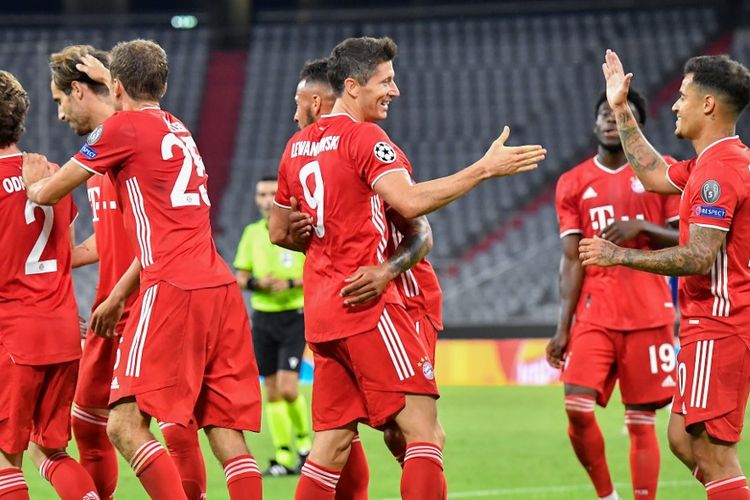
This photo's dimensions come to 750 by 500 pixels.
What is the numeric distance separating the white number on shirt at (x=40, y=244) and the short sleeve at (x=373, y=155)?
5.03 ft

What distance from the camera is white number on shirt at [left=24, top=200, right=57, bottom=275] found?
5560 mm

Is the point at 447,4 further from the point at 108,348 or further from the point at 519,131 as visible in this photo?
the point at 108,348

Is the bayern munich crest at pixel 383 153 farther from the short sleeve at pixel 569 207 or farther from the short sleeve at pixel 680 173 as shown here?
the short sleeve at pixel 569 207

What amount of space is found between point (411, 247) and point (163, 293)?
3.83 ft

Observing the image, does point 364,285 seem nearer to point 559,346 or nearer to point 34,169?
point 34,169

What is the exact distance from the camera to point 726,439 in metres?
5.24

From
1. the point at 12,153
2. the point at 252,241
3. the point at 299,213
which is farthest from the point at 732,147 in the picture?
the point at 252,241

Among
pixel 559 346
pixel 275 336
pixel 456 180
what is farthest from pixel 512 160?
pixel 275 336

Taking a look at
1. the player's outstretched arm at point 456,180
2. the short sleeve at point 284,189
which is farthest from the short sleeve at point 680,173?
the short sleeve at point 284,189

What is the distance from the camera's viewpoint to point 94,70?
5.73 m

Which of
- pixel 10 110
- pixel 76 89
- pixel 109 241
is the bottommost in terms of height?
pixel 109 241

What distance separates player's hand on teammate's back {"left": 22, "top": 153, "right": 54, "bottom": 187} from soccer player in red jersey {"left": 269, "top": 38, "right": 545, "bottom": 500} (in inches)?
44.1

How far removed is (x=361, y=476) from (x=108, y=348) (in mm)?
1416

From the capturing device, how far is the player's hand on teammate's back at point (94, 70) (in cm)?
571
